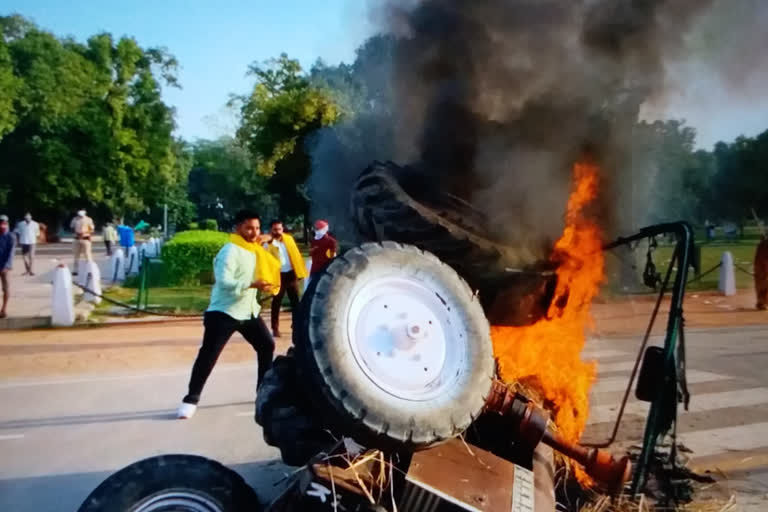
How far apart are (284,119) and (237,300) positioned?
22017 mm

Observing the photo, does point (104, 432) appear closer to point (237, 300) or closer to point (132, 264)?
point (237, 300)

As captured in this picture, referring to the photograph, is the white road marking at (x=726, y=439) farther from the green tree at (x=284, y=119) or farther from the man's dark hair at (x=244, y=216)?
the green tree at (x=284, y=119)

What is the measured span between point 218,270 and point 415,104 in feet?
7.23

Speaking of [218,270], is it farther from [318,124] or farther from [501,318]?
[318,124]

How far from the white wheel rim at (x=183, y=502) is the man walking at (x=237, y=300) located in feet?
9.87

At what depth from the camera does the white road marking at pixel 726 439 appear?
19.5ft

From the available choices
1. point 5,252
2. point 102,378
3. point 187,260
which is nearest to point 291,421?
point 102,378

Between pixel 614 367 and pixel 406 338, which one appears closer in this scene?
pixel 406 338

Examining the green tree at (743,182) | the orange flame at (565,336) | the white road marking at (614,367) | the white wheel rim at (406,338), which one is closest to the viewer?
the white wheel rim at (406,338)

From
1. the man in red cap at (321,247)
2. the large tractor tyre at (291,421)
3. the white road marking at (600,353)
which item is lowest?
the white road marking at (600,353)

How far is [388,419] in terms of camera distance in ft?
10.3

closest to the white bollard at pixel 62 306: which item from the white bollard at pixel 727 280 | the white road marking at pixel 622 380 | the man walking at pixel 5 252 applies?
the man walking at pixel 5 252

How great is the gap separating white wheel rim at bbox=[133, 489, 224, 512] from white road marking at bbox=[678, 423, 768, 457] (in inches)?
153

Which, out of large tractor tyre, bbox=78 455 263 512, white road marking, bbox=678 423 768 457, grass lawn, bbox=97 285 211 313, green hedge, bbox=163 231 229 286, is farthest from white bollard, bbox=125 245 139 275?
large tractor tyre, bbox=78 455 263 512
